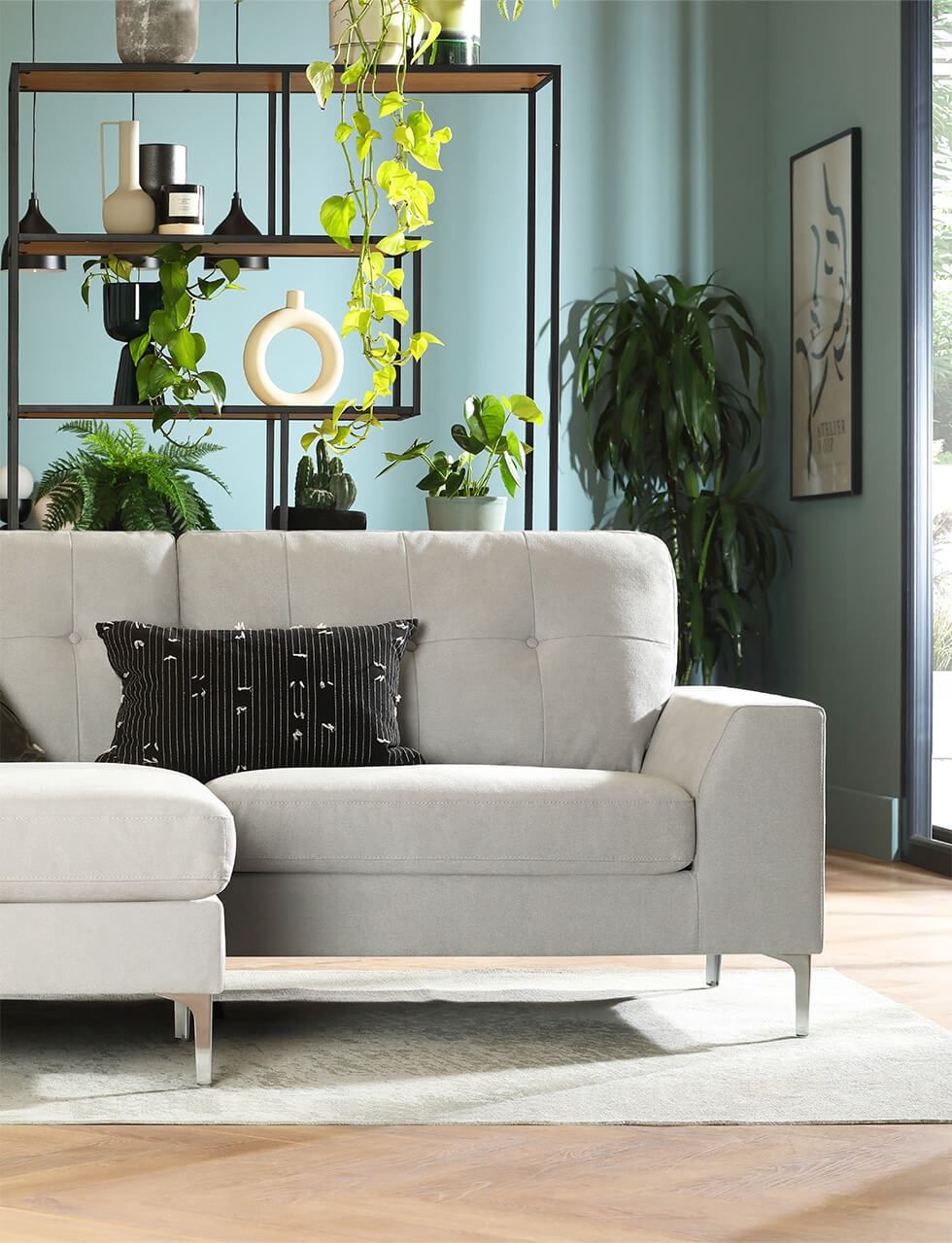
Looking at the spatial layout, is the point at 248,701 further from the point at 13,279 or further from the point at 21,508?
the point at 21,508

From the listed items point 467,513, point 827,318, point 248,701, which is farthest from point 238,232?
point 827,318

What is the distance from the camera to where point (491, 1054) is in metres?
2.70

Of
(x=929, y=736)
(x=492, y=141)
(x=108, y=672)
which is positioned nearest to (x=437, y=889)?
(x=108, y=672)

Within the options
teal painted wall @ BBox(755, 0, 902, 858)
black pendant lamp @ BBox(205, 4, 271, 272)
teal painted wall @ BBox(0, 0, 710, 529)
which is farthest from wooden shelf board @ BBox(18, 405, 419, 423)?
teal painted wall @ BBox(755, 0, 902, 858)

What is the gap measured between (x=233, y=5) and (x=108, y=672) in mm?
3275

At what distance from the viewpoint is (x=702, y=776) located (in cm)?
275

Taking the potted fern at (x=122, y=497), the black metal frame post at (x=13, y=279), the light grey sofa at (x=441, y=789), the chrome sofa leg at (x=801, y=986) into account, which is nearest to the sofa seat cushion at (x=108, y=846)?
the light grey sofa at (x=441, y=789)

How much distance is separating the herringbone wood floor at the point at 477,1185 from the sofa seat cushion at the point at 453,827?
0.50 m

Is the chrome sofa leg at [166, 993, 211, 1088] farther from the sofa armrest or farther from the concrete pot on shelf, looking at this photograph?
the concrete pot on shelf

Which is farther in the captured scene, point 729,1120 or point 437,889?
point 437,889

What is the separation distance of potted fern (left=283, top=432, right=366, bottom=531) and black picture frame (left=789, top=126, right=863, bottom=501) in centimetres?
211

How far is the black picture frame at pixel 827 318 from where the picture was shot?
17.0ft

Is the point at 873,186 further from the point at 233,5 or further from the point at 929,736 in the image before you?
the point at 233,5

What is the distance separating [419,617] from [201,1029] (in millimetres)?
1001
